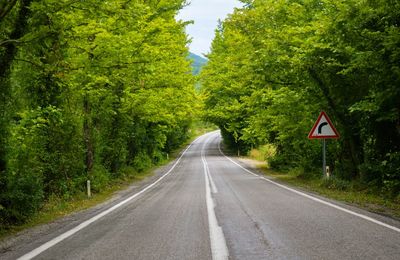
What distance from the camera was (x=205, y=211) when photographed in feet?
33.2

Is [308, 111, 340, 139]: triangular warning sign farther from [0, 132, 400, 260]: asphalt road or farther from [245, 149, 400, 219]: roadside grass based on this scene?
[0, 132, 400, 260]: asphalt road

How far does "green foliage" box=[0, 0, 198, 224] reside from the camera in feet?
26.9

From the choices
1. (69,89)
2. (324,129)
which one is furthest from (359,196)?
(69,89)

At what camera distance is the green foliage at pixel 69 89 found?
8.20 meters

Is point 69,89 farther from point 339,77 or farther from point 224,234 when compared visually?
point 339,77

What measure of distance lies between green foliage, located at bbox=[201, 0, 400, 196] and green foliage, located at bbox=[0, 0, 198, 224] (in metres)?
5.29

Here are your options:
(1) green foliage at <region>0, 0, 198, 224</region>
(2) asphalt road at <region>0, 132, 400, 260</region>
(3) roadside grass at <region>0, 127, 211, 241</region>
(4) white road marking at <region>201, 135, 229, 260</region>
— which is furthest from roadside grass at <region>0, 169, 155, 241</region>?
(4) white road marking at <region>201, 135, 229, 260</region>

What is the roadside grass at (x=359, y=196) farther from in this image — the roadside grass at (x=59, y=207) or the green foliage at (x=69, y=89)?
the roadside grass at (x=59, y=207)

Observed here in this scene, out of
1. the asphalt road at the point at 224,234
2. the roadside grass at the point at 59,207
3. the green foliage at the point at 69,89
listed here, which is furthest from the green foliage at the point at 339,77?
the roadside grass at the point at 59,207

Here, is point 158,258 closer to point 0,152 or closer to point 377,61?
point 0,152

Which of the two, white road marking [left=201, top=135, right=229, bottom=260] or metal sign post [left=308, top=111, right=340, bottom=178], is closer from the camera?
white road marking [left=201, top=135, right=229, bottom=260]

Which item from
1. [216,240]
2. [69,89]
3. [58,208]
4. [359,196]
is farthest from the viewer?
[359,196]

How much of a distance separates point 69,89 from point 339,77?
925cm

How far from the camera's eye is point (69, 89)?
38.2 ft
